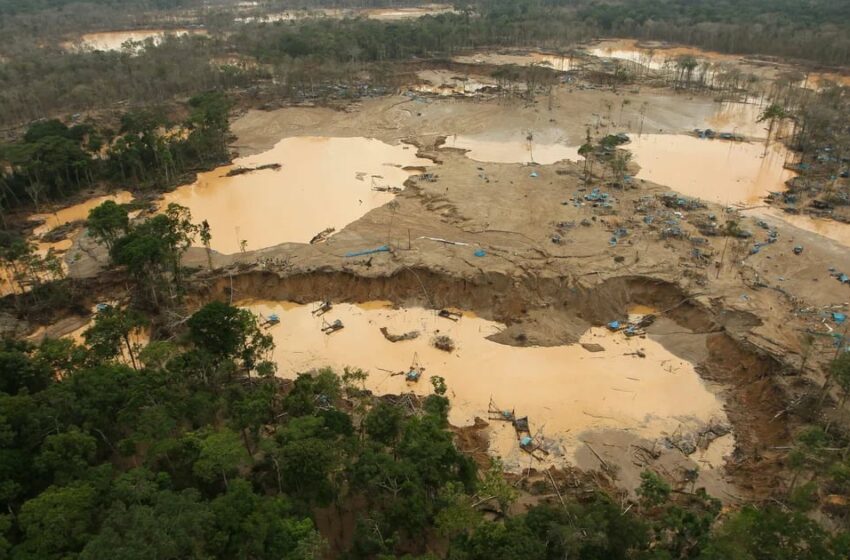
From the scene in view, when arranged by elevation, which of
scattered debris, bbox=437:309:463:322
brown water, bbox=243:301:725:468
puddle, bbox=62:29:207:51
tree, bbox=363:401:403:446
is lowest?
brown water, bbox=243:301:725:468

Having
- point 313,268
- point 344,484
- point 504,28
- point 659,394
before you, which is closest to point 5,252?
point 313,268

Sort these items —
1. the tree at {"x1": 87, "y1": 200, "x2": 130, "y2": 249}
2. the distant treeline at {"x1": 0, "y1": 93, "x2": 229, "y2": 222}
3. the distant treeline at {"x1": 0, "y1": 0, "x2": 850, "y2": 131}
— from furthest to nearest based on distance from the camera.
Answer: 1. the distant treeline at {"x1": 0, "y1": 0, "x2": 850, "y2": 131}
2. the distant treeline at {"x1": 0, "y1": 93, "x2": 229, "y2": 222}
3. the tree at {"x1": 87, "y1": 200, "x2": 130, "y2": 249}

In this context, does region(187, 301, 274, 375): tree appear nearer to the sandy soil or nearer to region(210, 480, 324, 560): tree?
region(210, 480, 324, 560): tree

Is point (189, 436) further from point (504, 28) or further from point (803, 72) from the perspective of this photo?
point (504, 28)

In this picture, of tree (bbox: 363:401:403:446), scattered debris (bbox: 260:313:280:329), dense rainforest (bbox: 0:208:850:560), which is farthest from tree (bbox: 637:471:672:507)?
scattered debris (bbox: 260:313:280:329)

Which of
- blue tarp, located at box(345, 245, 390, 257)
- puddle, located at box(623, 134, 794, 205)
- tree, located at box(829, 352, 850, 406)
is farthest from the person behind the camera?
puddle, located at box(623, 134, 794, 205)

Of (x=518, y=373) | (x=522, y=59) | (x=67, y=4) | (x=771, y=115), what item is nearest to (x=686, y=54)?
(x=522, y=59)

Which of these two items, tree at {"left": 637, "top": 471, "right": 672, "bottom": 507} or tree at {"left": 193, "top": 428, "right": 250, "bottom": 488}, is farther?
tree at {"left": 637, "top": 471, "right": 672, "bottom": 507}
